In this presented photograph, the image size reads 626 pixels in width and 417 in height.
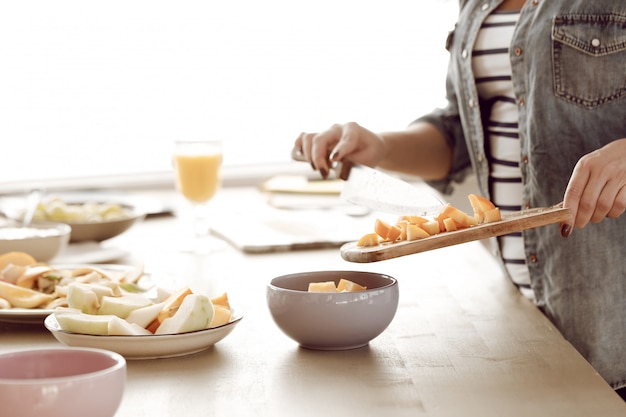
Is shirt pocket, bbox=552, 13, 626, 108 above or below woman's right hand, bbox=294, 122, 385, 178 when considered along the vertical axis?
above

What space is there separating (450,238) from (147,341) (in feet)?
1.17

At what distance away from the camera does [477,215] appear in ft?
3.64

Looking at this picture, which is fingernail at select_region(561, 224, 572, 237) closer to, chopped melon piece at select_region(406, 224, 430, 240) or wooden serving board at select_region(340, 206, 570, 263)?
wooden serving board at select_region(340, 206, 570, 263)

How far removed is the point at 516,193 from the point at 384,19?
1.29m

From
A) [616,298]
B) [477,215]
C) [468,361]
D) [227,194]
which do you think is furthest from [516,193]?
[227,194]

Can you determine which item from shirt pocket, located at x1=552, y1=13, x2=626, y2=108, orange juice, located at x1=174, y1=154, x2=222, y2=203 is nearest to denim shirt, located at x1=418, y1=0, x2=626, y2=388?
shirt pocket, located at x1=552, y1=13, x2=626, y2=108

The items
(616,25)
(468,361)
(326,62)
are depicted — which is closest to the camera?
(468,361)

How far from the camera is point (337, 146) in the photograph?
5.07ft

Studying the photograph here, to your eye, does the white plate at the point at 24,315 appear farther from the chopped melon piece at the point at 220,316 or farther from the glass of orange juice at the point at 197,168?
the glass of orange juice at the point at 197,168

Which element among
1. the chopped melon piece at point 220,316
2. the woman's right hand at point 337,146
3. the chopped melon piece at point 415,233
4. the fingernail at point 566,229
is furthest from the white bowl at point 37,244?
the fingernail at point 566,229

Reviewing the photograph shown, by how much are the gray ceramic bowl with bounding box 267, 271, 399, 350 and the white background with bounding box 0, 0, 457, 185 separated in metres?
1.76

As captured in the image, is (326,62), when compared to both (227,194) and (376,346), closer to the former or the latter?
(227,194)

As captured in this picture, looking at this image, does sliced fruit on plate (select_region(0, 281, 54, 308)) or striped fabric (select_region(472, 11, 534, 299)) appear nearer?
sliced fruit on plate (select_region(0, 281, 54, 308))

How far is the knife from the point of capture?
51.4 inches
